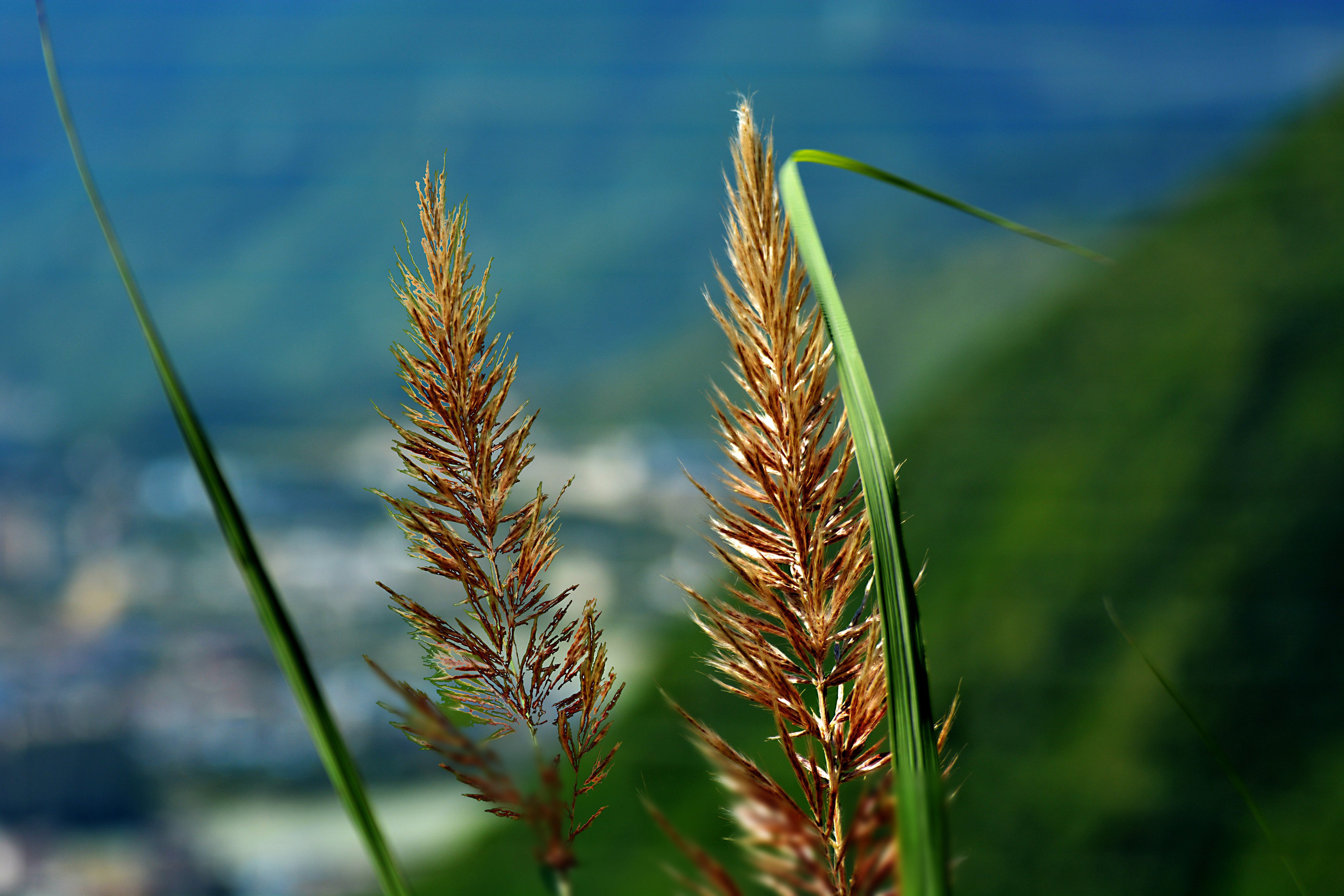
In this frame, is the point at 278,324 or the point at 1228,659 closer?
the point at 1228,659

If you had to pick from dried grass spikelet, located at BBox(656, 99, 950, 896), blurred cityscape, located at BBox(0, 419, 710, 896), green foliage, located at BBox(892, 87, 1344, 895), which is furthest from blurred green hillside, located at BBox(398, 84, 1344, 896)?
dried grass spikelet, located at BBox(656, 99, 950, 896)

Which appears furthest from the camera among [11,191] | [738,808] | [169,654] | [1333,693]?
[11,191]

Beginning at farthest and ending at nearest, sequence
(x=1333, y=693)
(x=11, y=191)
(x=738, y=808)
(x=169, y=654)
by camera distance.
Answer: (x=11, y=191) < (x=169, y=654) < (x=1333, y=693) < (x=738, y=808)

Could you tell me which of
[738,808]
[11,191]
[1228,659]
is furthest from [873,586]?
[11,191]

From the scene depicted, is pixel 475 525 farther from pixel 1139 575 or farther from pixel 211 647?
pixel 211 647

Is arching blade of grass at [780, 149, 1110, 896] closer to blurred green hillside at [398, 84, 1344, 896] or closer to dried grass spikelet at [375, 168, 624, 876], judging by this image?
dried grass spikelet at [375, 168, 624, 876]

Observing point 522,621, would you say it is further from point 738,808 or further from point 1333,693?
point 1333,693
